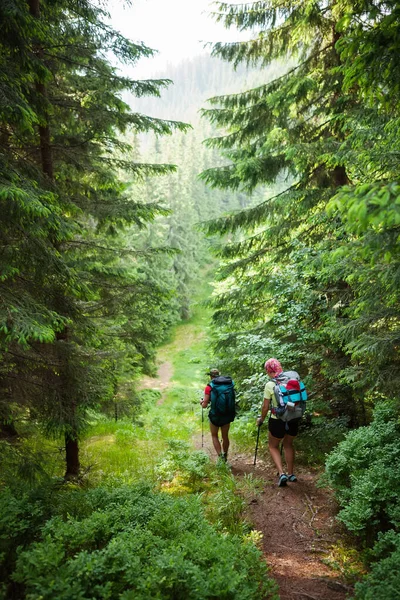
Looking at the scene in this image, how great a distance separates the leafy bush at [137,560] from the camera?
2770 millimetres

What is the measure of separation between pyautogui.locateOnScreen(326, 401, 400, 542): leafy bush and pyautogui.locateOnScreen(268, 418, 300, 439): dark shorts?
2.89 feet

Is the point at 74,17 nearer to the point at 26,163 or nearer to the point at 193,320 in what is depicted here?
the point at 26,163

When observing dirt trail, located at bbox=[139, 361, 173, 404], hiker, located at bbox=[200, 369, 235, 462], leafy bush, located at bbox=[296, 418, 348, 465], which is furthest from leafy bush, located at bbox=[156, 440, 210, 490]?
dirt trail, located at bbox=[139, 361, 173, 404]

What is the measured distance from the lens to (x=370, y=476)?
4.68m

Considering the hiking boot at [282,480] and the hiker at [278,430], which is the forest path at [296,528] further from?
the hiker at [278,430]

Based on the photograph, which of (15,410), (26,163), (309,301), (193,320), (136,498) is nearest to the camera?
(136,498)

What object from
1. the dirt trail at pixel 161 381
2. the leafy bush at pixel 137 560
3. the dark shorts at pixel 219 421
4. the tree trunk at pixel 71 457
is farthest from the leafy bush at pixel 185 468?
the dirt trail at pixel 161 381

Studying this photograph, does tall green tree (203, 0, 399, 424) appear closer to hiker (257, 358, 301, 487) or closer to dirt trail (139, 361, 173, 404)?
hiker (257, 358, 301, 487)

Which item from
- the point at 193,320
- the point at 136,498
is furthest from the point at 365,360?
the point at 193,320

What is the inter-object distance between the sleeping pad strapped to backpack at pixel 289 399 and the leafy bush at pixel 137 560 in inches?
105

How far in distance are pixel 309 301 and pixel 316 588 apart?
18.4 feet

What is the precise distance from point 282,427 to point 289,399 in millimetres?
698

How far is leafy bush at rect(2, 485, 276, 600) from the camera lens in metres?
2.77

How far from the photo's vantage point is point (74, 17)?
273 inches
